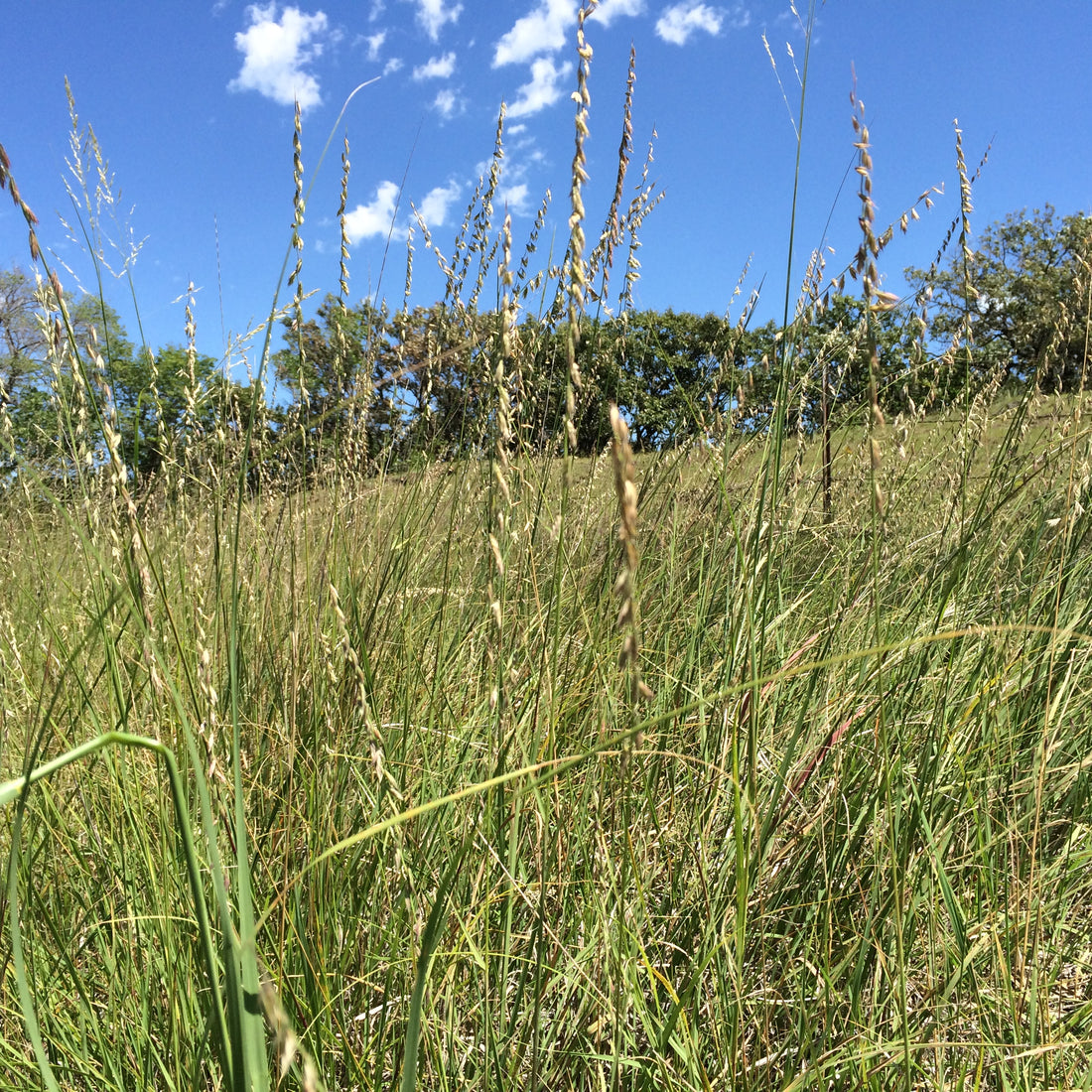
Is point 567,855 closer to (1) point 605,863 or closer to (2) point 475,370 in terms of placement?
(1) point 605,863

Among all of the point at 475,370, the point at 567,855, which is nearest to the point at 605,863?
the point at 567,855

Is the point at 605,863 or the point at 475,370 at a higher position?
the point at 475,370

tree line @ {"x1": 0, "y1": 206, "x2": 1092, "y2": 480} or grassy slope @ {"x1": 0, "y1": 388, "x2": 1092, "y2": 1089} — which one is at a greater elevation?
tree line @ {"x1": 0, "y1": 206, "x2": 1092, "y2": 480}

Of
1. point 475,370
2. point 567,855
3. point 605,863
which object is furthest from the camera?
point 475,370

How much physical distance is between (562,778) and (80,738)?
4.20 ft

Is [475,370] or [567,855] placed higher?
[475,370]

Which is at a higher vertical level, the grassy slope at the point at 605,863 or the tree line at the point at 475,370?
the tree line at the point at 475,370

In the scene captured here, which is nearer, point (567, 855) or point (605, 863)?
point (605, 863)

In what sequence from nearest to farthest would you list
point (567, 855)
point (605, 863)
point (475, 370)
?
point (605, 863), point (567, 855), point (475, 370)

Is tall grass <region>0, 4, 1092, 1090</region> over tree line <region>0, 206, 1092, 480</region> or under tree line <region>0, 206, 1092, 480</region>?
under

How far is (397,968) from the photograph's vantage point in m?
1.15

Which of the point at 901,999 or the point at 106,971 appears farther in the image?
the point at 106,971

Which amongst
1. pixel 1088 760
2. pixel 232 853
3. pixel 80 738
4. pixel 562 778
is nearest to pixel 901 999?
pixel 562 778

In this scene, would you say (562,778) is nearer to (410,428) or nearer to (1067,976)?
(1067,976)
